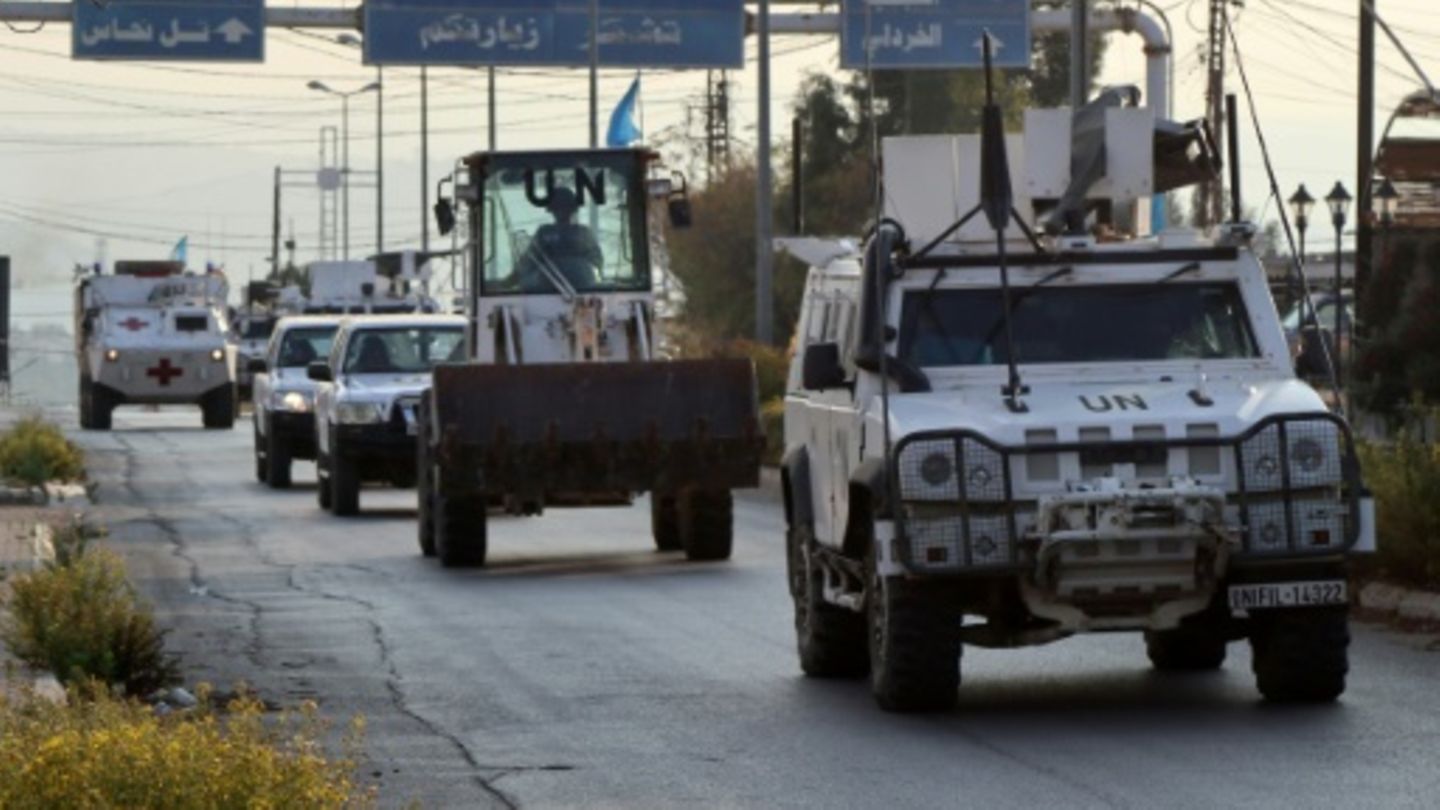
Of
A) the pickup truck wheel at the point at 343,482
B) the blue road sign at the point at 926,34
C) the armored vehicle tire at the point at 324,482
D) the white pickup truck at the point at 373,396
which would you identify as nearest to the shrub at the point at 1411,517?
the white pickup truck at the point at 373,396

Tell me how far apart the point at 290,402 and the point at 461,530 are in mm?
13505

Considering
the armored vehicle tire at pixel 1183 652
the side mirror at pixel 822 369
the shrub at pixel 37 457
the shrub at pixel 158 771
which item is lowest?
the shrub at pixel 37 457

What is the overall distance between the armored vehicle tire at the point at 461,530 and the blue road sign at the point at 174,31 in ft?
96.1

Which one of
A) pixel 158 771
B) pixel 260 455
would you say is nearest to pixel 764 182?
pixel 260 455

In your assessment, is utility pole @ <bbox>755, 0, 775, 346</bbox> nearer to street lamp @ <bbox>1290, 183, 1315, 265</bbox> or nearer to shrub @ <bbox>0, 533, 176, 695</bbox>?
street lamp @ <bbox>1290, 183, 1315, 265</bbox>

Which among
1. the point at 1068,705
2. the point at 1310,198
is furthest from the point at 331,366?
the point at 1310,198

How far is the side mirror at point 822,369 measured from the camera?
16844mm

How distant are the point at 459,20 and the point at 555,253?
2557 centimetres

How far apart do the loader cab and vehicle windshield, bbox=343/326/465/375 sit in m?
4.86

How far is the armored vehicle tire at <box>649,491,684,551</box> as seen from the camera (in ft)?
95.8

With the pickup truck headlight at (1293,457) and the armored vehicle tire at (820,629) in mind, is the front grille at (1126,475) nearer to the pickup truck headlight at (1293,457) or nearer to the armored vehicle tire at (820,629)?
the pickup truck headlight at (1293,457)

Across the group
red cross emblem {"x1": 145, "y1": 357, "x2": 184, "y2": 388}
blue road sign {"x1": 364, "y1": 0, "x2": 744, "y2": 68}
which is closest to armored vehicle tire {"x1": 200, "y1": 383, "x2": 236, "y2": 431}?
red cross emblem {"x1": 145, "y1": 357, "x2": 184, "y2": 388}

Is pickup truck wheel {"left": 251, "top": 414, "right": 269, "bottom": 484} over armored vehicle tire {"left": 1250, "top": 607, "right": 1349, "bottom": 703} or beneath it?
beneath

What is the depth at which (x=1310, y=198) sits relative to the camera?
62531 mm
